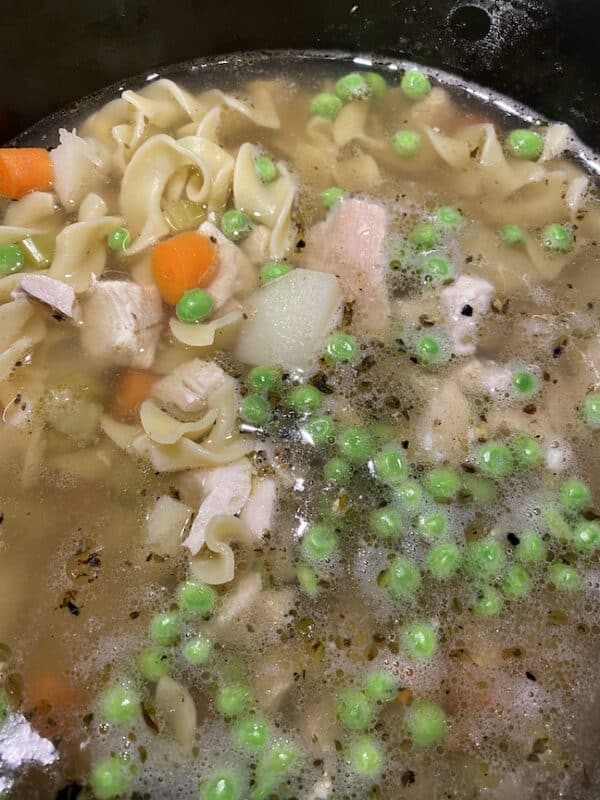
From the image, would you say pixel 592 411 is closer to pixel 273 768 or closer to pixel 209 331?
pixel 209 331

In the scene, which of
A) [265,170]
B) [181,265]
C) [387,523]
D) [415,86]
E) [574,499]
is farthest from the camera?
[415,86]

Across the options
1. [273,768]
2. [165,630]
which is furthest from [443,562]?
[165,630]

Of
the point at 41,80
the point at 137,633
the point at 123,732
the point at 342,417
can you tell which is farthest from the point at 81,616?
the point at 41,80

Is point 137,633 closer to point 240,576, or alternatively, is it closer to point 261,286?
point 240,576

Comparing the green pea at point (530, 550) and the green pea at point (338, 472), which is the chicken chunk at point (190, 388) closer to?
the green pea at point (338, 472)

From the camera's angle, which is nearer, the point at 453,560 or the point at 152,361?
the point at 453,560

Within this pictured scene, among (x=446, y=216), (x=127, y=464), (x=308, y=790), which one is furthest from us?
(x=446, y=216)

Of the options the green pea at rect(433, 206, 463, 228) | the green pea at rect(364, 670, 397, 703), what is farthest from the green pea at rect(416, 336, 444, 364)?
the green pea at rect(364, 670, 397, 703)
